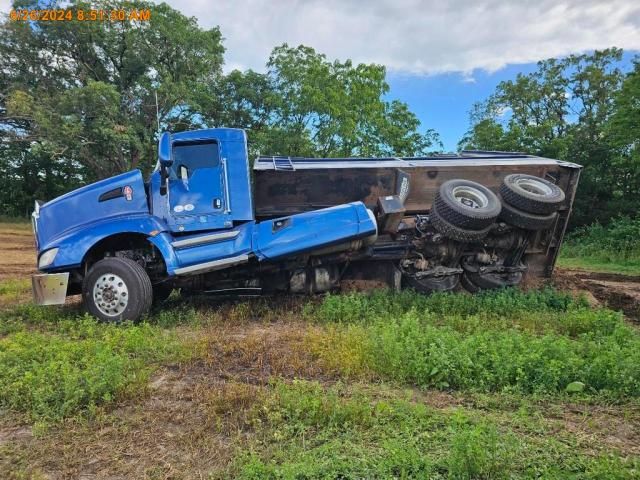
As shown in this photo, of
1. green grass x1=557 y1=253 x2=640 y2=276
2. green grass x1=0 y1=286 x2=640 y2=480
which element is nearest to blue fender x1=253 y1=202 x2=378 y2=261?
green grass x1=0 y1=286 x2=640 y2=480

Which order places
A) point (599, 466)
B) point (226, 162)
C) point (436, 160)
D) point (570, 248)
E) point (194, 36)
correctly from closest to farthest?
point (599, 466), point (226, 162), point (436, 160), point (570, 248), point (194, 36)

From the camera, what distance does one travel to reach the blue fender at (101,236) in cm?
637

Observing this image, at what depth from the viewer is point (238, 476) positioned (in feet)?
9.20

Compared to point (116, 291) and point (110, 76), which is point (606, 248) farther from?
point (110, 76)

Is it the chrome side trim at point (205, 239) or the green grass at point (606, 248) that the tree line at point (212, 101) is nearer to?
the green grass at point (606, 248)

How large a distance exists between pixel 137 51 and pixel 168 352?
23.3m

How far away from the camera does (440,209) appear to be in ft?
22.0

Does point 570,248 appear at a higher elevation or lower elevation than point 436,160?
lower

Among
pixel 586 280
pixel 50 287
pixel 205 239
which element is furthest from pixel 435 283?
pixel 50 287

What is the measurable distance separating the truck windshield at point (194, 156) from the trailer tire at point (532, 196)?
419 cm

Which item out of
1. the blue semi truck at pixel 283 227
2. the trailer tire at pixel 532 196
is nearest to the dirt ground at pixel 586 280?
the blue semi truck at pixel 283 227

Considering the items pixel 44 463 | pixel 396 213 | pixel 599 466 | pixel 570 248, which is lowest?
pixel 570 248

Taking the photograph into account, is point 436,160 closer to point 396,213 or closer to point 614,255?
point 396,213

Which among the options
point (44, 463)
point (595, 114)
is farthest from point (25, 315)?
point (595, 114)
